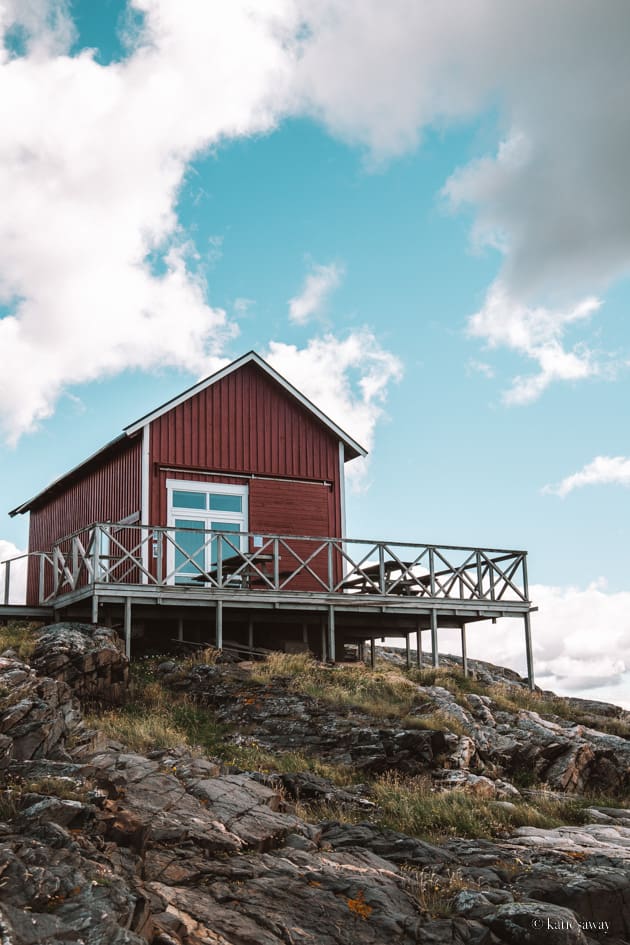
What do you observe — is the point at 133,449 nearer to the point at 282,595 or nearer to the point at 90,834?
the point at 282,595

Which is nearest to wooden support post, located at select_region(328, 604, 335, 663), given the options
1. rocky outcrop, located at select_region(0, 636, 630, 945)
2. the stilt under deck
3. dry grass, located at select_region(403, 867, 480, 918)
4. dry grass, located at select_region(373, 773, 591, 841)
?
the stilt under deck

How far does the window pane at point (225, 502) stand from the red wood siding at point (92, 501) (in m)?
1.99

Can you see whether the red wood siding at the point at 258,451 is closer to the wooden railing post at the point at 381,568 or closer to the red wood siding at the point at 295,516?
the red wood siding at the point at 295,516

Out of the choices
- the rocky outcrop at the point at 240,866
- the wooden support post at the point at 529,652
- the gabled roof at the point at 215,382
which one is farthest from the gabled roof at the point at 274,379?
the rocky outcrop at the point at 240,866

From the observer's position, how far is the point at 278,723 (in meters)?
15.5

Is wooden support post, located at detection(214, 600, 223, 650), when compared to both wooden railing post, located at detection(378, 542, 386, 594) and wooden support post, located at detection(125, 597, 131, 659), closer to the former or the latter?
wooden support post, located at detection(125, 597, 131, 659)

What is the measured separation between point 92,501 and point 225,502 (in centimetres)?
499

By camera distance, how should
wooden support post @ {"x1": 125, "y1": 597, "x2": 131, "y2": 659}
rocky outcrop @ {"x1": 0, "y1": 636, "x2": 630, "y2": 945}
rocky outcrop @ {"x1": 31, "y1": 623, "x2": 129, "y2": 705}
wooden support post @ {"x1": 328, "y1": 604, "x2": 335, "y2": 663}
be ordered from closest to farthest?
rocky outcrop @ {"x1": 0, "y1": 636, "x2": 630, "y2": 945}
rocky outcrop @ {"x1": 31, "y1": 623, "x2": 129, "y2": 705}
wooden support post @ {"x1": 125, "y1": 597, "x2": 131, "y2": 659}
wooden support post @ {"x1": 328, "y1": 604, "x2": 335, "y2": 663}

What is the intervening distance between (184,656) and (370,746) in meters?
6.61

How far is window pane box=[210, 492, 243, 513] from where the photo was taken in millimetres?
23625

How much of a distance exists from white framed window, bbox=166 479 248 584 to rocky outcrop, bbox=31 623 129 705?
15.5 ft

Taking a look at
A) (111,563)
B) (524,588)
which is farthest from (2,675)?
(524,588)

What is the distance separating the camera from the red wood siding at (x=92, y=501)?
23.5 m

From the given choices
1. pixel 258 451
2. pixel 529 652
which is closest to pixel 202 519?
pixel 258 451
